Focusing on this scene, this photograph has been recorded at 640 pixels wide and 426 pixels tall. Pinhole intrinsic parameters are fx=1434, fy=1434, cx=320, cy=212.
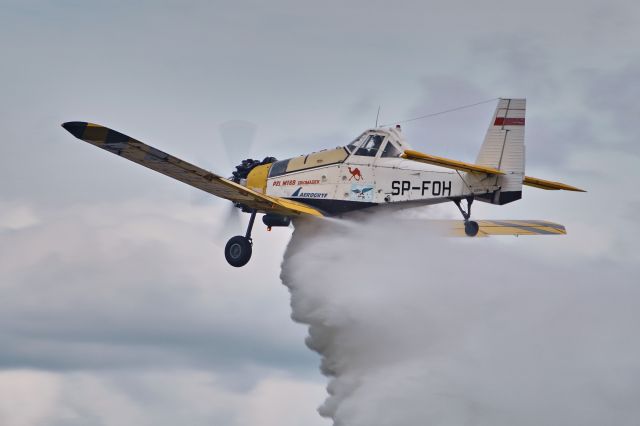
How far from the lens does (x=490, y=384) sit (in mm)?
37188

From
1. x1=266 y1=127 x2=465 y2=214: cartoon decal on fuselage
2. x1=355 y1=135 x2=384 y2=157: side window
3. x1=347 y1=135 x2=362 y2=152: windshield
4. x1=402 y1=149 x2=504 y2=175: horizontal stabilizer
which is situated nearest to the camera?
x1=402 y1=149 x2=504 y2=175: horizontal stabilizer

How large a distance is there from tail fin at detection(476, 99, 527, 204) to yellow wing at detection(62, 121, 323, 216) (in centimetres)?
481

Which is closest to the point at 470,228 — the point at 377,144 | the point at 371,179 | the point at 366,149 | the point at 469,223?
the point at 469,223

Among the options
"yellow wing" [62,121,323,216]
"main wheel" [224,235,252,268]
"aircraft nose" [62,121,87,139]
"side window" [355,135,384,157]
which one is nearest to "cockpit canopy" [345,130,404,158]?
"side window" [355,135,384,157]

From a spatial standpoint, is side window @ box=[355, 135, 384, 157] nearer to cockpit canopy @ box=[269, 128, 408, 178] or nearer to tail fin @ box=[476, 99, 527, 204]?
cockpit canopy @ box=[269, 128, 408, 178]

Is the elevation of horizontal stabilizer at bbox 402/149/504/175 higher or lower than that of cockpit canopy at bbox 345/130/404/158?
lower

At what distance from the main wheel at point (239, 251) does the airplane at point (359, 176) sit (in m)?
0.03

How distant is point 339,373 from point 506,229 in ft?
20.4

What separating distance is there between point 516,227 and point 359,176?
239 inches

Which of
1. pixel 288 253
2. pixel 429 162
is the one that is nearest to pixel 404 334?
pixel 288 253

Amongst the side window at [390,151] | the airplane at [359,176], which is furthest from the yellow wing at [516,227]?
the side window at [390,151]

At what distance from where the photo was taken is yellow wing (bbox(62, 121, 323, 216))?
33.2 metres

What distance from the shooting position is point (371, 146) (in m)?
35.4

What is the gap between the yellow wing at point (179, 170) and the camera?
33.2 m
